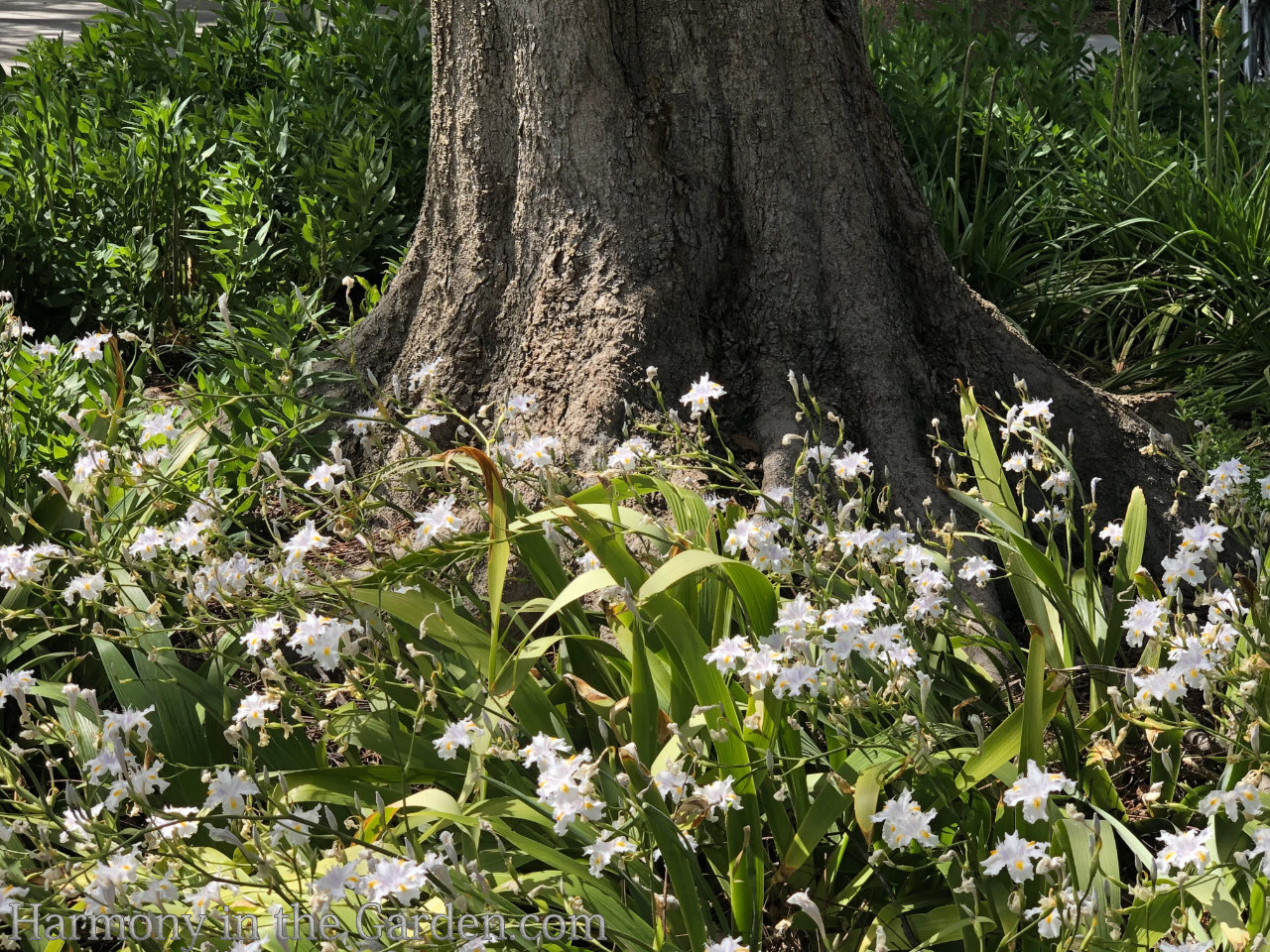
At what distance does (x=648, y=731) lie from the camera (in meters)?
2.04

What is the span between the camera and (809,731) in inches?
87.3

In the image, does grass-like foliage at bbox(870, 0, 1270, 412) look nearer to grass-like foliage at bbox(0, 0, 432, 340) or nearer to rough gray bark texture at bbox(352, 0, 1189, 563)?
rough gray bark texture at bbox(352, 0, 1189, 563)

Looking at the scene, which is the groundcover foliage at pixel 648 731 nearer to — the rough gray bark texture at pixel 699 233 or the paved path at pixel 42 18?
the rough gray bark texture at pixel 699 233

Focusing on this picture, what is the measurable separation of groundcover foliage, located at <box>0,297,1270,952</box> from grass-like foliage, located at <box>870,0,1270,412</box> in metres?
1.64

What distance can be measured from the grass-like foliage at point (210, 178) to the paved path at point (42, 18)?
3746mm

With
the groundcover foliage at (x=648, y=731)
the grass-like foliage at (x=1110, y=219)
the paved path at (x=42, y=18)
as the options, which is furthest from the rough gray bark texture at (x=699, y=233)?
the paved path at (x=42, y=18)

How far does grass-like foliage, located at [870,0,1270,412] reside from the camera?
12.9ft

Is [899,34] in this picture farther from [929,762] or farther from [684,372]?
[929,762]

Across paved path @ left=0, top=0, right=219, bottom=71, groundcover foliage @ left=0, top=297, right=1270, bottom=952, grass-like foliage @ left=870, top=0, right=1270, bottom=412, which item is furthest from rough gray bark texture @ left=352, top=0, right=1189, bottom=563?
paved path @ left=0, top=0, right=219, bottom=71

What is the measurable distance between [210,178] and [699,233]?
2.04 metres

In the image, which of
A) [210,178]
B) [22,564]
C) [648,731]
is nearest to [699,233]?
[648,731]

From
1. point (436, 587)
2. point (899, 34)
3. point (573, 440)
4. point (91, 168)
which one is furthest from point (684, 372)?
→ point (899, 34)

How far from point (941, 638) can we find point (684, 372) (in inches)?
39.0

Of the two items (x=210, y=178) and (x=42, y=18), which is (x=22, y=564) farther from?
(x=42, y=18)
